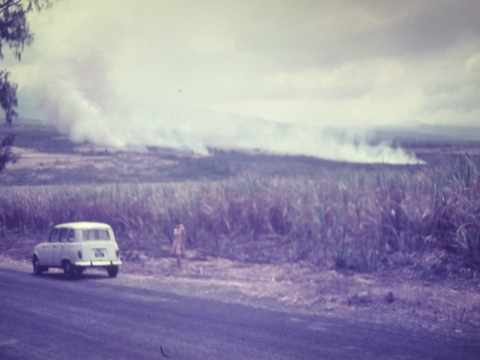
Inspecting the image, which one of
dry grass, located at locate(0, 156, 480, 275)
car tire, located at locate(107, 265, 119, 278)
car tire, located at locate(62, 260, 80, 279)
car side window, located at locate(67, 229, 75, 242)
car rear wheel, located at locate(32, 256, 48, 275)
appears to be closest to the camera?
dry grass, located at locate(0, 156, 480, 275)

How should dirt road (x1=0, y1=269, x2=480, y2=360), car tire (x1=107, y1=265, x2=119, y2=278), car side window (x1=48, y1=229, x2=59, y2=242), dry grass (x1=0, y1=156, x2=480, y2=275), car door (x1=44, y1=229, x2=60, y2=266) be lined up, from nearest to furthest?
dirt road (x1=0, y1=269, x2=480, y2=360), dry grass (x1=0, y1=156, x2=480, y2=275), car tire (x1=107, y1=265, x2=119, y2=278), car door (x1=44, y1=229, x2=60, y2=266), car side window (x1=48, y1=229, x2=59, y2=242)

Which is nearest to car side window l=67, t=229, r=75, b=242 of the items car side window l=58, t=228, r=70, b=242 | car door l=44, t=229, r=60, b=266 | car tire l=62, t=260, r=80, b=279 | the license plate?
car side window l=58, t=228, r=70, b=242

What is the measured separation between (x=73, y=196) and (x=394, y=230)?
22558 mm

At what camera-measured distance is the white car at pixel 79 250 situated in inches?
723

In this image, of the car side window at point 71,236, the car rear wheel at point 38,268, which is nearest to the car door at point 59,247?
the car side window at point 71,236

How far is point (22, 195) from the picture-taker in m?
37.1

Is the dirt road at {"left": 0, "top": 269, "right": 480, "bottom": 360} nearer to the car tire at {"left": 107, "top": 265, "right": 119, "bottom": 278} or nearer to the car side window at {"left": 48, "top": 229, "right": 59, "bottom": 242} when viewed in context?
the car tire at {"left": 107, "top": 265, "right": 119, "bottom": 278}

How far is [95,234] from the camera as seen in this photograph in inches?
751

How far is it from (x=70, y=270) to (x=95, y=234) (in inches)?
57.9

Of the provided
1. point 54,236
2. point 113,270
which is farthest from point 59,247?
point 113,270

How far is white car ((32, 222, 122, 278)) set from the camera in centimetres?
1838

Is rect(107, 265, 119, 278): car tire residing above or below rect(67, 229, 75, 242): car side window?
below

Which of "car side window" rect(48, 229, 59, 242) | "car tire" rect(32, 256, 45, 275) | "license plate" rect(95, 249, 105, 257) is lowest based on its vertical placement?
"car tire" rect(32, 256, 45, 275)

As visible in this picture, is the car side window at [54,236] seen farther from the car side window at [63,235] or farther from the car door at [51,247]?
the car side window at [63,235]
